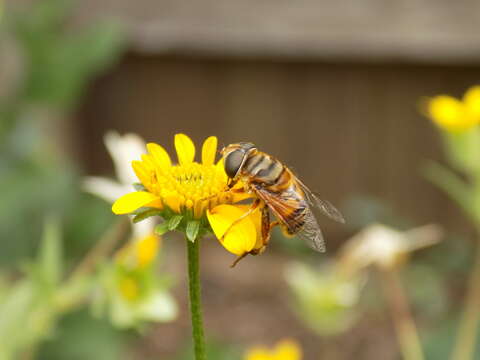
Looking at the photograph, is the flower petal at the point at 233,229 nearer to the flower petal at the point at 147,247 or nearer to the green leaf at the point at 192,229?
the green leaf at the point at 192,229

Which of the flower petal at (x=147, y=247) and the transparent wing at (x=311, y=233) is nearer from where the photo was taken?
the transparent wing at (x=311, y=233)

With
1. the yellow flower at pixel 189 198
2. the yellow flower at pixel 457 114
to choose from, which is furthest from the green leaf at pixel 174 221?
the yellow flower at pixel 457 114

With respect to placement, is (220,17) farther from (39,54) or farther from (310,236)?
(310,236)

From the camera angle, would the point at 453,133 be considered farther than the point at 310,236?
Yes

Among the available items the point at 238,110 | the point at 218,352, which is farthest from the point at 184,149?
the point at 238,110

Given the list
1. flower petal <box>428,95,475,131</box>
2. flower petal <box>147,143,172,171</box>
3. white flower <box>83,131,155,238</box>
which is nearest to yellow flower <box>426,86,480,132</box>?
flower petal <box>428,95,475,131</box>

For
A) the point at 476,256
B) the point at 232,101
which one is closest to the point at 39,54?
the point at 232,101
